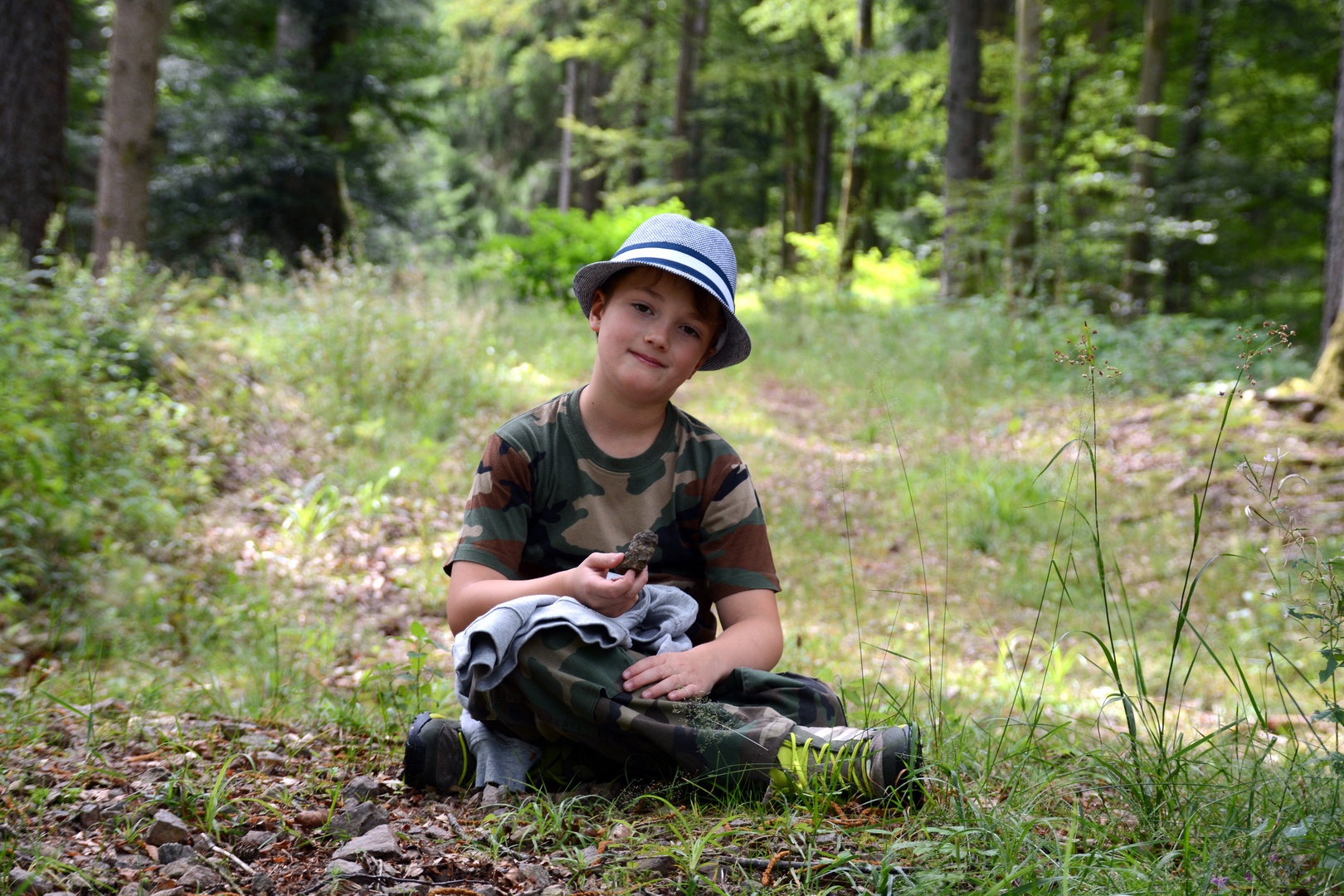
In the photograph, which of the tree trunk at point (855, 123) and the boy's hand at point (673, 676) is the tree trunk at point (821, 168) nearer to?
the tree trunk at point (855, 123)

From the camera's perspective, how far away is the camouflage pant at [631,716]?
195cm

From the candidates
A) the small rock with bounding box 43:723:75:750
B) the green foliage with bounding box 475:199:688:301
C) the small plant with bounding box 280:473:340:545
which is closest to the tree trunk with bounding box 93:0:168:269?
the green foliage with bounding box 475:199:688:301

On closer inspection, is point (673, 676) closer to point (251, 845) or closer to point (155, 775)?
point (251, 845)

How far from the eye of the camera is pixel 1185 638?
13.7ft

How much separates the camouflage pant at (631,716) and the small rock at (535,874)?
352 millimetres

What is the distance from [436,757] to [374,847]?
0.44 metres

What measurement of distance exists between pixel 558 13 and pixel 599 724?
23.1 metres

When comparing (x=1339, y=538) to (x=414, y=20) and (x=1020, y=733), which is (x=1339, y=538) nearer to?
(x=1020, y=733)

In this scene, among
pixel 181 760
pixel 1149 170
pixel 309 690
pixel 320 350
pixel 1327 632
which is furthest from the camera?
pixel 1149 170

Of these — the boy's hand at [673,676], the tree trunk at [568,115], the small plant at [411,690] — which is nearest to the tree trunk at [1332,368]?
the boy's hand at [673,676]

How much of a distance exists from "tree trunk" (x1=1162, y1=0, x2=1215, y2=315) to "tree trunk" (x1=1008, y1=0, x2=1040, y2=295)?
20.0 ft

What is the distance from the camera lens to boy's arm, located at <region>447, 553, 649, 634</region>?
6.43 feet

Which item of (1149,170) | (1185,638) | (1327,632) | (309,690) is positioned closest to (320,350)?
(309,690)

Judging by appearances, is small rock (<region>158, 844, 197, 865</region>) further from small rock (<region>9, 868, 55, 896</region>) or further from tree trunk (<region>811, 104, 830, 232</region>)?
tree trunk (<region>811, 104, 830, 232</region>)
